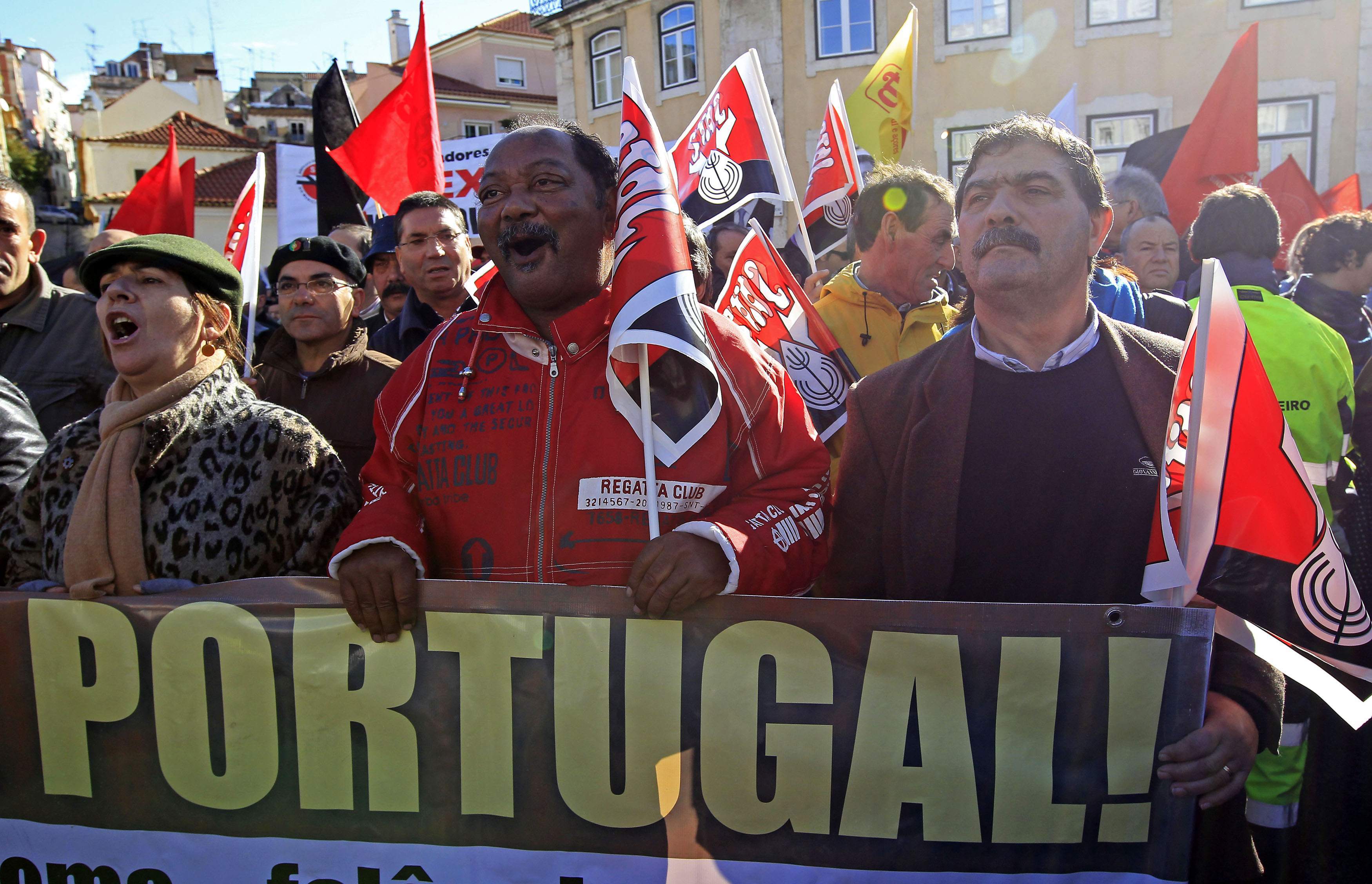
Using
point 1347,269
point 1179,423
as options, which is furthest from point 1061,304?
point 1347,269

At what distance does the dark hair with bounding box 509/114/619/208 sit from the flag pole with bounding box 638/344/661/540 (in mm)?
517

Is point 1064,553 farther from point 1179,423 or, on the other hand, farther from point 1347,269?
Result: point 1347,269

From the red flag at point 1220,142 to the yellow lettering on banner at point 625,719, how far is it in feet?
19.7

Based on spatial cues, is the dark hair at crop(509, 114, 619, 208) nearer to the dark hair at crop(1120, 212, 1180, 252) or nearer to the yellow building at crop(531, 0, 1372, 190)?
the dark hair at crop(1120, 212, 1180, 252)

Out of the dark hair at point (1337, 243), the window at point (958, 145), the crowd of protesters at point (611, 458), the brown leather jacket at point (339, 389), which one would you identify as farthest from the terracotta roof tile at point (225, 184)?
the crowd of protesters at point (611, 458)

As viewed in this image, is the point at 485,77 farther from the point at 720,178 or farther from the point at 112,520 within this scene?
the point at 112,520

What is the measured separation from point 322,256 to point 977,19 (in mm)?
16405

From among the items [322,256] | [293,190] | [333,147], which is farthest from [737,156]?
[293,190]

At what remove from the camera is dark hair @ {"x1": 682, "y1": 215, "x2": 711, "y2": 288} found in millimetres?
3412

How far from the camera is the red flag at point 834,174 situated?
4828 millimetres

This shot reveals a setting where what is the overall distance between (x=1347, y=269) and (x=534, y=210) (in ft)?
14.4

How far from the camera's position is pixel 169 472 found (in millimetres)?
2426

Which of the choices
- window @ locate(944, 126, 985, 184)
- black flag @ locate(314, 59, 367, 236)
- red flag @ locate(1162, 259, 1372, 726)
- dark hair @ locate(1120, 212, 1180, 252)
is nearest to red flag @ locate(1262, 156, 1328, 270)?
dark hair @ locate(1120, 212, 1180, 252)

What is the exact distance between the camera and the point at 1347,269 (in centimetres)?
480
